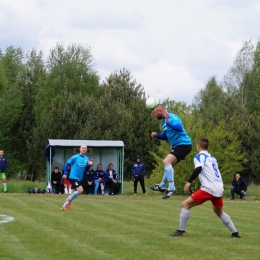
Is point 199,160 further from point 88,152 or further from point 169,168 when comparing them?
point 88,152

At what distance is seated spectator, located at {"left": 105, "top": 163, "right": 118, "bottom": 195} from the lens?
33222 mm

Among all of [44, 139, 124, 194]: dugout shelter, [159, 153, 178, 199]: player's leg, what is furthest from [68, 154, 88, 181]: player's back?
[44, 139, 124, 194]: dugout shelter

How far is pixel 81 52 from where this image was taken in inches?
2507

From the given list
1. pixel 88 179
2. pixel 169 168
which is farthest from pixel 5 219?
pixel 88 179

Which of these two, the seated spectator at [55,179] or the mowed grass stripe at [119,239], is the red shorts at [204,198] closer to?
the mowed grass stripe at [119,239]

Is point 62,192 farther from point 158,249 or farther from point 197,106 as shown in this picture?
point 197,106

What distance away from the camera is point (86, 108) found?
54.1m

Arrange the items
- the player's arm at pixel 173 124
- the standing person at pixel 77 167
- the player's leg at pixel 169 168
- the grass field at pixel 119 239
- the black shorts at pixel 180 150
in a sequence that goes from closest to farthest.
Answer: the grass field at pixel 119 239, the player's arm at pixel 173 124, the black shorts at pixel 180 150, the player's leg at pixel 169 168, the standing person at pixel 77 167

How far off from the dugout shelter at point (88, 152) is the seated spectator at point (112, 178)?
592mm

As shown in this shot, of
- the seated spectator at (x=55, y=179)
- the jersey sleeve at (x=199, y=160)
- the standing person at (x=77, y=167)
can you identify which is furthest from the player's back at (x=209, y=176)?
the seated spectator at (x=55, y=179)

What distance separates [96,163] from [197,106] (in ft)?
168

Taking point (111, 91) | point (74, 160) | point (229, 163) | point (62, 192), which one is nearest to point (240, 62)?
point (111, 91)

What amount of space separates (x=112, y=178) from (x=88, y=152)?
8.05 feet

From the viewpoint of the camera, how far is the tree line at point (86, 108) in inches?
2018
